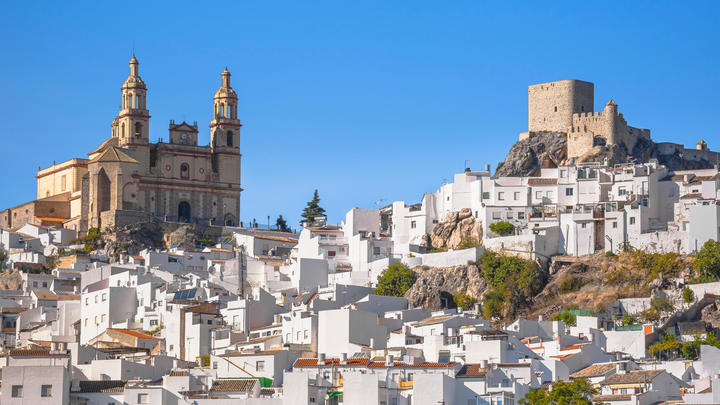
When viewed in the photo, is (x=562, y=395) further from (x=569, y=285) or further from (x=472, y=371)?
(x=569, y=285)

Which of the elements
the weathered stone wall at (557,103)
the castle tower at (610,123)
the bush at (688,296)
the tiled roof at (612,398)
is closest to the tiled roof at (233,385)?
the tiled roof at (612,398)

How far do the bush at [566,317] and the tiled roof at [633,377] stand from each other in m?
17.7

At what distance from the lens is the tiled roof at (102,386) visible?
2592 inches

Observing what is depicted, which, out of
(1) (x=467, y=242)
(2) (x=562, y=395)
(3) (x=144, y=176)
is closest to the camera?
(2) (x=562, y=395)

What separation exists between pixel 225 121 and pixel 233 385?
2499 inches

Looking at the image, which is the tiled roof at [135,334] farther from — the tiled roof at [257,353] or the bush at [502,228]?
the bush at [502,228]

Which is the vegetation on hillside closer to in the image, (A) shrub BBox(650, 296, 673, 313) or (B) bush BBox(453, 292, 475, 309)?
(B) bush BBox(453, 292, 475, 309)

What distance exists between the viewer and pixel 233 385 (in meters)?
66.2

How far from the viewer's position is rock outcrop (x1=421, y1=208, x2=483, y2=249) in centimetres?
9919

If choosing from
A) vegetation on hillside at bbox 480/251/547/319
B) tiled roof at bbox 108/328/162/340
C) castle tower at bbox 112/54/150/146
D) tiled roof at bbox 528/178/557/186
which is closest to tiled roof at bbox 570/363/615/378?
vegetation on hillside at bbox 480/251/547/319

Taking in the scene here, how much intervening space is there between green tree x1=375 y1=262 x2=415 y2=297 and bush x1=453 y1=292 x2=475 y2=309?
2956 millimetres

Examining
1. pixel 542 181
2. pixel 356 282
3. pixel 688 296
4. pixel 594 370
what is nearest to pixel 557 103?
pixel 542 181

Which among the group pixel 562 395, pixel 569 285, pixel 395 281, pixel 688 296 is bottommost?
pixel 562 395

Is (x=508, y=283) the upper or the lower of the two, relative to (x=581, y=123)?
lower
